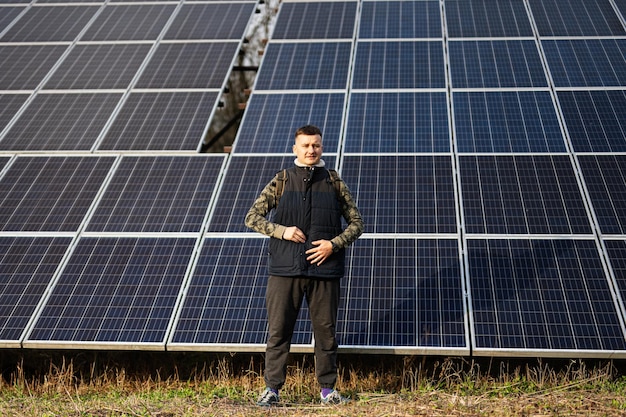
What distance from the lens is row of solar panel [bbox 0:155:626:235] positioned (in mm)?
8195

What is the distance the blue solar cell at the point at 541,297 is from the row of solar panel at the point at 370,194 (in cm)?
33

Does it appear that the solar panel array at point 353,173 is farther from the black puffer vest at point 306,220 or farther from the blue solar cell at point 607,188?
the black puffer vest at point 306,220

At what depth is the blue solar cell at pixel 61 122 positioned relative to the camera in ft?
33.4

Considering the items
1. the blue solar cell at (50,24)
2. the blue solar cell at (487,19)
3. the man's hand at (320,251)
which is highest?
the man's hand at (320,251)

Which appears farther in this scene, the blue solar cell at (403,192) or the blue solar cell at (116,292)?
the blue solar cell at (403,192)

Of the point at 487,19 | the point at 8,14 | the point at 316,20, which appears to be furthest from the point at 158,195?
the point at 8,14

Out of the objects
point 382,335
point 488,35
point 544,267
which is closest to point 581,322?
point 544,267

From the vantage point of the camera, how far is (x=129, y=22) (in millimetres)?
13414

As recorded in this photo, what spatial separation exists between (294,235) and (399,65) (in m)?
6.36

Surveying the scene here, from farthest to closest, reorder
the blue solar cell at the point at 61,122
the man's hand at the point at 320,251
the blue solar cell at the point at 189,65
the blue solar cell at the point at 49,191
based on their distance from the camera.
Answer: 1. the blue solar cell at the point at 189,65
2. the blue solar cell at the point at 61,122
3. the blue solar cell at the point at 49,191
4. the man's hand at the point at 320,251

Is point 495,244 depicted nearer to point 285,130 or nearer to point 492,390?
point 492,390

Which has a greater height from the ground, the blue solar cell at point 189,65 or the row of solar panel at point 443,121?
the blue solar cell at point 189,65

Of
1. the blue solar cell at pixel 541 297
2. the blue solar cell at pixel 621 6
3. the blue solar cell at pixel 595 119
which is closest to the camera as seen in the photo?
the blue solar cell at pixel 541 297

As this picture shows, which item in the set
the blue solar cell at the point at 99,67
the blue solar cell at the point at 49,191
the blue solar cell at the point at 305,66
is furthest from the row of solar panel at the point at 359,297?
the blue solar cell at the point at 99,67
